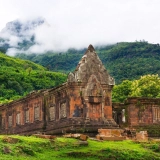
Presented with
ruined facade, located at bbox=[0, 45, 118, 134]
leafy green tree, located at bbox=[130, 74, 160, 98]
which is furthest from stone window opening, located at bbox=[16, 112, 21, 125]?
leafy green tree, located at bbox=[130, 74, 160, 98]

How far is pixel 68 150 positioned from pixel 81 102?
29.3 ft

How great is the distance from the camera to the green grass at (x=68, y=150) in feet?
57.9

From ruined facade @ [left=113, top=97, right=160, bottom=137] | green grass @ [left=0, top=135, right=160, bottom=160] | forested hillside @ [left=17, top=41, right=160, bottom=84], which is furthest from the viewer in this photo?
forested hillside @ [left=17, top=41, right=160, bottom=84]

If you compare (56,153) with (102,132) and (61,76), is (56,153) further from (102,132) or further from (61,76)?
(61,76)

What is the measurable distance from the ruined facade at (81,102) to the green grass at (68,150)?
563 cm

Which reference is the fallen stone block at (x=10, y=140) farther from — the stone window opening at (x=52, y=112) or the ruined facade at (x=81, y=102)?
the stone window opening at (x=52, y=112)

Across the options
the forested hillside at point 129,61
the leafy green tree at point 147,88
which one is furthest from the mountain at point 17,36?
the leafy green tree at point 147,88

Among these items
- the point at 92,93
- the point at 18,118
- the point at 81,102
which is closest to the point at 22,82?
the point at 18,118

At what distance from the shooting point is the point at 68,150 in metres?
19.5

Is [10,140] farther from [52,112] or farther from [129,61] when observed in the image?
[129,61]

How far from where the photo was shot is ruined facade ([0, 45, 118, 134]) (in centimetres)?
2769

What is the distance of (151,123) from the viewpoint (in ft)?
102

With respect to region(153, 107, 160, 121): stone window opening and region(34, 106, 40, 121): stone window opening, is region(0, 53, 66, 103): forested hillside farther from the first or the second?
region(153, 107, 160, 121): stone window opening

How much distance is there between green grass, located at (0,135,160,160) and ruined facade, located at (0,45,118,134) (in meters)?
5.63
